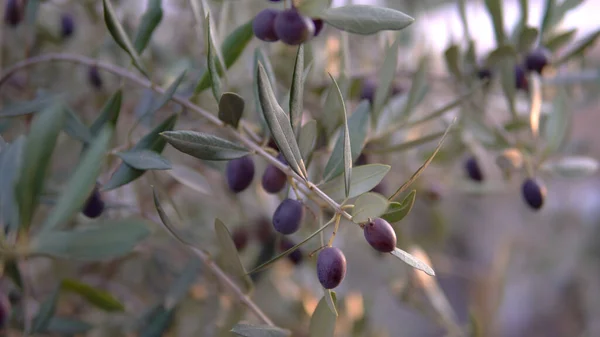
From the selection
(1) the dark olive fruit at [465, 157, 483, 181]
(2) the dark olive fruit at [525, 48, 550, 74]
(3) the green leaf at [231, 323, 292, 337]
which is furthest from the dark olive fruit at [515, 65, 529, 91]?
(3) the green leaf at [231, 323, 292, 337]

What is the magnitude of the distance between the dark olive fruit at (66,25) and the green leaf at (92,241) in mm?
644

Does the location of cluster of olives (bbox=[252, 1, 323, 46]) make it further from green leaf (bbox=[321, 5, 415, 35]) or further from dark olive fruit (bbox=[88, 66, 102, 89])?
dark olive fruit (bbox=[88, 66, 102, 89])

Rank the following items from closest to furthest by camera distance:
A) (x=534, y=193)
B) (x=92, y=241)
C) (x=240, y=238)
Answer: (x=92, y=241), (x=534, y=193), (x=240, y=238)

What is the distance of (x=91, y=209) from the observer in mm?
598

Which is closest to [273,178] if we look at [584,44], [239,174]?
[239,174]

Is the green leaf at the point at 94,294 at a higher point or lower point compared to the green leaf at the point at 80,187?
lower

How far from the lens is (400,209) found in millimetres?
461

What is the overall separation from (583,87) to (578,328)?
299 cm

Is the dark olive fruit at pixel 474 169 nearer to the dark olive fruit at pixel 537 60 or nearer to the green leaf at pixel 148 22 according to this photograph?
the dark olive fruit at pixel 537 60

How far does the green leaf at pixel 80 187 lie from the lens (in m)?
0.40

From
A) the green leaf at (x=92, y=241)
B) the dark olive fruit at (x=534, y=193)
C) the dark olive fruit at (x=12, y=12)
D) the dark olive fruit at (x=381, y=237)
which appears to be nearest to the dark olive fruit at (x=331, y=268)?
the dark olive fruit at (x=381, y=237)

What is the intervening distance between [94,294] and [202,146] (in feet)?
0.84

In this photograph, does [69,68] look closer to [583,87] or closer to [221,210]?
[221,210]

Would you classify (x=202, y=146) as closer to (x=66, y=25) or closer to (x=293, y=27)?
(x=293, y=27)
